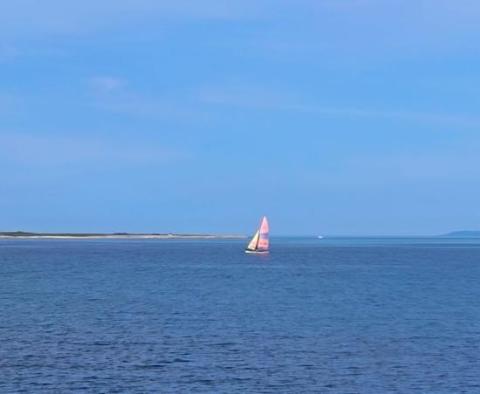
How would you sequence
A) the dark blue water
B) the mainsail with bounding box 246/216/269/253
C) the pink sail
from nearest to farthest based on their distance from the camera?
the dark blue water → the pink sail → the mainsail with bounding box 246/216/269/253

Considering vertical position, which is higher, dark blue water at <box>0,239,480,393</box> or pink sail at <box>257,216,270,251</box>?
pink sail at <box>257,216,270,251</box>

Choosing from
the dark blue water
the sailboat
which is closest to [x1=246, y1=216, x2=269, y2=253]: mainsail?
the sailboat

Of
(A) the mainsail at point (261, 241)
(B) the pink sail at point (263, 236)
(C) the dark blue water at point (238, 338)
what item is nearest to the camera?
(C) the dark blue water at point (238, 338)

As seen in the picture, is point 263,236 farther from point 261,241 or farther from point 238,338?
point 238,338

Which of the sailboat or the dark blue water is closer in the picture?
the dark blue water

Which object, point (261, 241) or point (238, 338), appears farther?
point (261, 241)

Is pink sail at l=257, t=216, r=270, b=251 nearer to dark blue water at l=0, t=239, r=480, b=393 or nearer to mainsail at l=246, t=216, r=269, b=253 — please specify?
mainsail at l=246, t=216, r=269, b=253

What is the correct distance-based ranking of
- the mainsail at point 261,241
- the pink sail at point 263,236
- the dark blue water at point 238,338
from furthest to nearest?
the mainsail at point 261,241
the pink sail at point 263,236
the dark blue water at point 238,338

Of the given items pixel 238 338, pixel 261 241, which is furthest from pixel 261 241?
pixel 238 338

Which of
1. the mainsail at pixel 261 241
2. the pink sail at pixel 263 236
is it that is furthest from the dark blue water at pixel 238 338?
the mainsail at pixel 261 241

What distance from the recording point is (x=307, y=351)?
152 feet

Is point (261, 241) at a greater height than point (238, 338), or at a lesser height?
greater

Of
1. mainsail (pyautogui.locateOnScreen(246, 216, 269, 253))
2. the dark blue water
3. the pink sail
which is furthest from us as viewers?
mainsail (pyautogui.locateOnScreen(246, 216, 269, 253))

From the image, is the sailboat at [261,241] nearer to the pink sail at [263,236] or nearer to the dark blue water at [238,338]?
the pink sail at [263,236]
